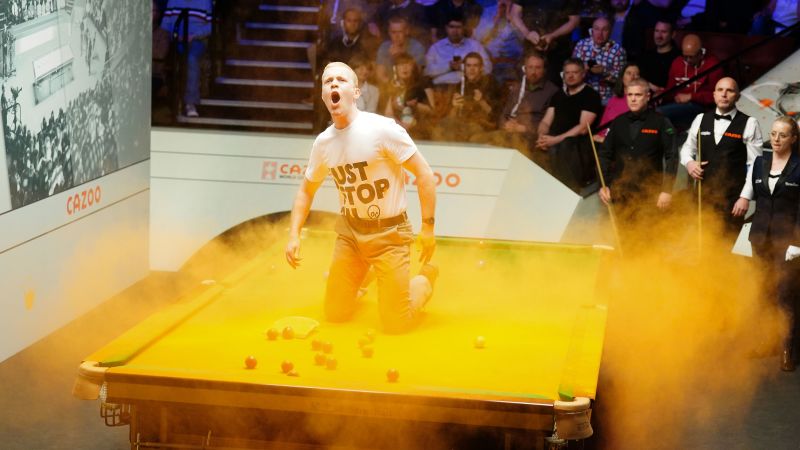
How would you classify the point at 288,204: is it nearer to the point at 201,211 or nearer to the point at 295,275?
the point at 201,211

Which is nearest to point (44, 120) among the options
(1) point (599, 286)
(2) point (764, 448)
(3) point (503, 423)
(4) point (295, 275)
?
(4) point (295, 275)

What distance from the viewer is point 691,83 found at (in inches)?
284

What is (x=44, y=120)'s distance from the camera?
19.2ft

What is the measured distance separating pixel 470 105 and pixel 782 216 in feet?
7.93

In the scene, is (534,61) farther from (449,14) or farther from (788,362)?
(788,362)

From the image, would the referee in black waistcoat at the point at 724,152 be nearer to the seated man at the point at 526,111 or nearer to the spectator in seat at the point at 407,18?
the seated man at the point at 526,111

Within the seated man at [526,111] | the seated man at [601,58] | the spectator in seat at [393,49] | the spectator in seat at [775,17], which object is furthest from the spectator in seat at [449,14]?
the spectator in seat at [775,17]

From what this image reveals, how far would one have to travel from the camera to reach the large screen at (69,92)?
549cm

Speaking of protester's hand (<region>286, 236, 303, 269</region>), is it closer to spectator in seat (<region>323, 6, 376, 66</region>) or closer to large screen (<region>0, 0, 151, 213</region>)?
large screen (<region>0, 0, 151, 213</region>)

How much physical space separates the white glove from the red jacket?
5.41 feet

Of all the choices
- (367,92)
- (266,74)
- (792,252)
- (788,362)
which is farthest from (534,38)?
(788,362)

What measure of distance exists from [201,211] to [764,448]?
14.4ft

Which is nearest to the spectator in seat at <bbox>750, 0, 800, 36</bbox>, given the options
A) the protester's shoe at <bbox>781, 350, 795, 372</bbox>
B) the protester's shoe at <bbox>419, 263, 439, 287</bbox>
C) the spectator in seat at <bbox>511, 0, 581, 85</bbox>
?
the spectator in seat at <bbox>511, 0, 581, 85</bbox>

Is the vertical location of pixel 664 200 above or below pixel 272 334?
above
